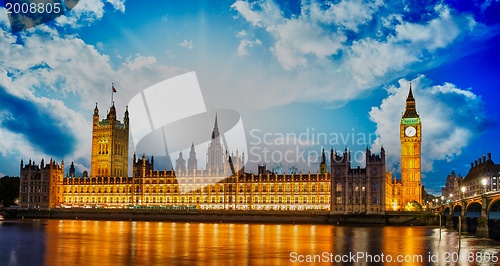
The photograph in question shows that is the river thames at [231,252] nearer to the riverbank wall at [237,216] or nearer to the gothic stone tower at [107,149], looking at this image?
the riverbank wall at [237,216]

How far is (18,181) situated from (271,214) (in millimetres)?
94757

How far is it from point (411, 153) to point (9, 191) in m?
123

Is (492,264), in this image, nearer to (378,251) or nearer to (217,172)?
(378,251)

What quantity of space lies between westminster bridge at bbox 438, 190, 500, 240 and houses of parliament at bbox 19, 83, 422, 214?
23.9 meters

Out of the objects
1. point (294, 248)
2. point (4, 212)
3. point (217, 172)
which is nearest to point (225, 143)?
point (217, 172)

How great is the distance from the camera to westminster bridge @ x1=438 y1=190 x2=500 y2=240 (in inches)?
2763

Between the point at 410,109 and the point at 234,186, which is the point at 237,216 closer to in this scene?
the point at 234,186

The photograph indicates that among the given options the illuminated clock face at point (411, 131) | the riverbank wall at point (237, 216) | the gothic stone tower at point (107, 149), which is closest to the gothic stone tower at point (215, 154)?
the riverbank wall at point (237, 216)

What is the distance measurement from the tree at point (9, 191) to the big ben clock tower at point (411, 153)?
118 metres

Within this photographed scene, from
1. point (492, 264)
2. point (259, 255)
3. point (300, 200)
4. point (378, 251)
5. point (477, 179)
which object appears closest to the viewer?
point (492, 264)

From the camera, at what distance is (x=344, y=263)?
147ft

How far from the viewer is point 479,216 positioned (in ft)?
314

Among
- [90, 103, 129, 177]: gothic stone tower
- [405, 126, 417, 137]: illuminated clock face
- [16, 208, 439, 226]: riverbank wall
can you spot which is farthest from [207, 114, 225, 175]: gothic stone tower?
[405, 126, 417, 137]: illuminated clock face

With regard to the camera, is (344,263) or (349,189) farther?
(349,189)
